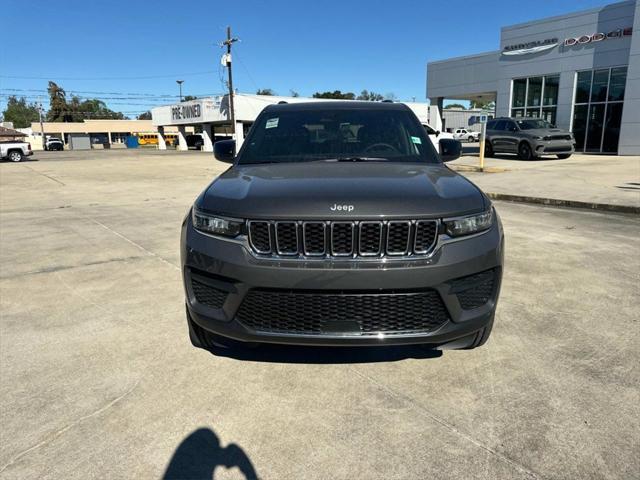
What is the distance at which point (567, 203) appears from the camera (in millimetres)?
10094

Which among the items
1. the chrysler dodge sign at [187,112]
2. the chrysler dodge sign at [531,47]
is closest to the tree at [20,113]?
the chrysler dodge sign at [187,112]

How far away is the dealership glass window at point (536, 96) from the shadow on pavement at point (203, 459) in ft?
92.9

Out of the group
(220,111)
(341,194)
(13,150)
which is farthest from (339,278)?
(220,111)

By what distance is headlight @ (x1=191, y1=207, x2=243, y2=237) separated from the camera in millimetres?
2561

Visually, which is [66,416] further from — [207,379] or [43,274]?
[43,274]

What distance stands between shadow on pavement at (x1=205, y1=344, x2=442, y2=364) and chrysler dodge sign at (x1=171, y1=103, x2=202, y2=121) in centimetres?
4898

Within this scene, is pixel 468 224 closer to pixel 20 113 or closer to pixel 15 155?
pixel 15 155

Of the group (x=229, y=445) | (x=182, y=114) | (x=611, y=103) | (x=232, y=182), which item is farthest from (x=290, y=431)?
(x=182, y=114)

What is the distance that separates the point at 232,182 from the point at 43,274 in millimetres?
3345

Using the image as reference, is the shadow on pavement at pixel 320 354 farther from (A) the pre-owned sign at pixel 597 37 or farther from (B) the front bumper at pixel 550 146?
(A) the pre-owned sign at pixel 597 37

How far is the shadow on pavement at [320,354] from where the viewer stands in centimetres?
310

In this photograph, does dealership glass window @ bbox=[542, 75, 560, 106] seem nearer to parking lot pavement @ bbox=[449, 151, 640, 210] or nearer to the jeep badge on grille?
parking lot pavement @ bbox=[449, 151, 640, 210]

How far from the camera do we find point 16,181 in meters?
17.6

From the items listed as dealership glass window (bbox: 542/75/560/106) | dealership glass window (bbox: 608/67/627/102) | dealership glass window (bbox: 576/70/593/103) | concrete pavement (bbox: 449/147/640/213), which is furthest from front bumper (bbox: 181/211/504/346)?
dealership glass window (bbox: 542/75/560/106)
